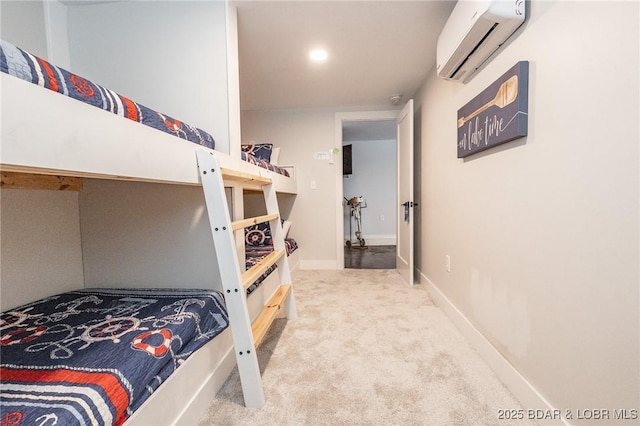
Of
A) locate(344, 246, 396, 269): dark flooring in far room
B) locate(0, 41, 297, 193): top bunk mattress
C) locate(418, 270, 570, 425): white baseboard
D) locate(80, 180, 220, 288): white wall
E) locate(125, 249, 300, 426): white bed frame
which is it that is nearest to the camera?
locate(0, 41, 297, 193): top bunk mattress

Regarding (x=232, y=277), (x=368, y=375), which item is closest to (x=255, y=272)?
(x=232, y=277)

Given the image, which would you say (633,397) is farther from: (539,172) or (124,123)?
(124,123)

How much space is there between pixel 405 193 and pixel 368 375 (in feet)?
6.48

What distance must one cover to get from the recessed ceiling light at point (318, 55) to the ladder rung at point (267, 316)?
1712mm

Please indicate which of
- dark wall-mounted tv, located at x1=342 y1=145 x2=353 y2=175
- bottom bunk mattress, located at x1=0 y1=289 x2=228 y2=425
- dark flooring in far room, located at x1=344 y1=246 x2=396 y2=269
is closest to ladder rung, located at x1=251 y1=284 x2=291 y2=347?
bottom bunk mattress, located at x1=0 y1=289 x2=228 y2=425

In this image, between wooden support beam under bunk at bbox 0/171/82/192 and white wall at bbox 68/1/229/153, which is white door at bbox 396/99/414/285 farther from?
wooden support beam under bunk at bbox 0/171/82/192

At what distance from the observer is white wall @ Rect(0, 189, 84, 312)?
1186mm

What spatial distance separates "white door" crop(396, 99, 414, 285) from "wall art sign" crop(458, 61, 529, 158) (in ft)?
3.13

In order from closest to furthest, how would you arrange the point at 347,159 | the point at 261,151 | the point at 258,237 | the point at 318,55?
the point at 318,55 → the point at 258,237 → the point at 261,151 → the point at 347,159

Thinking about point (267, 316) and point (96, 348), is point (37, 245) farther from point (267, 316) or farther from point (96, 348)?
point (267, 316)

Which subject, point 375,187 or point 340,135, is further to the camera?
point 375,187

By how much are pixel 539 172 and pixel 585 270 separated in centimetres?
38

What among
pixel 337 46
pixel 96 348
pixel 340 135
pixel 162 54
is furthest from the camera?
pixel 340 135

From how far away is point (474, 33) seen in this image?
124 cm
